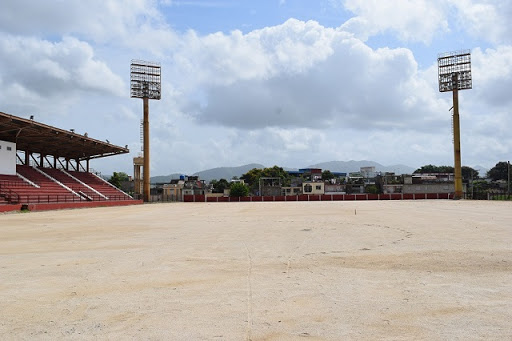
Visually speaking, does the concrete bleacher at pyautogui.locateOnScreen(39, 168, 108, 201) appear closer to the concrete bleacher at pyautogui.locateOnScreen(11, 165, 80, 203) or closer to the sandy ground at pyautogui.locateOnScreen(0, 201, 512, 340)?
the concrete bleacher at pyautogui.locateOnScreen(11, 165, 80, 203)

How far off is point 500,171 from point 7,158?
144477mm

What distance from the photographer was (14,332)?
4.95 metres

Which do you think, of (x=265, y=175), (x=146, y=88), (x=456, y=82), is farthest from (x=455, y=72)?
(x=265, y=175)

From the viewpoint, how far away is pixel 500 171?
138000 mm

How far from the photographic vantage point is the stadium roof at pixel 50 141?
39.8 m

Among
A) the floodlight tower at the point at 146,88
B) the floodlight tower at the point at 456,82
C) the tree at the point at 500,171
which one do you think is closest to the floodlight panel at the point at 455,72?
the floodlight tower at the point at 456,82

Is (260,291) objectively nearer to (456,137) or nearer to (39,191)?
(39,191)

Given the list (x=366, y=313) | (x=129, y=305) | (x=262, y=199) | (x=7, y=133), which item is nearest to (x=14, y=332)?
(x=129, y=305)

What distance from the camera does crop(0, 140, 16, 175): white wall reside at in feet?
136

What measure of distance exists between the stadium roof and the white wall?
121 centimetres

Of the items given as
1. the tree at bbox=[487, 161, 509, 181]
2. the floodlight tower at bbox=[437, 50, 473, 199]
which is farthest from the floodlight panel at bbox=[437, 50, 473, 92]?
the tree at bbox=[487, 161, 509, 181]

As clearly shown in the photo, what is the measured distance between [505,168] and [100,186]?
130 metres

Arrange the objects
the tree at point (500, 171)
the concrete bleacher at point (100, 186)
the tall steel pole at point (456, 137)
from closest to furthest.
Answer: the concrete bleacher at point (100, 186)
the tall steel pole at point (456, 137)
the tree at point (500, 171)

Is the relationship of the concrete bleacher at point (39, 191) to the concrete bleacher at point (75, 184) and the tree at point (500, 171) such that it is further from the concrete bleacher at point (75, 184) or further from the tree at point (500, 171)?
the tree at point (500, 171)
